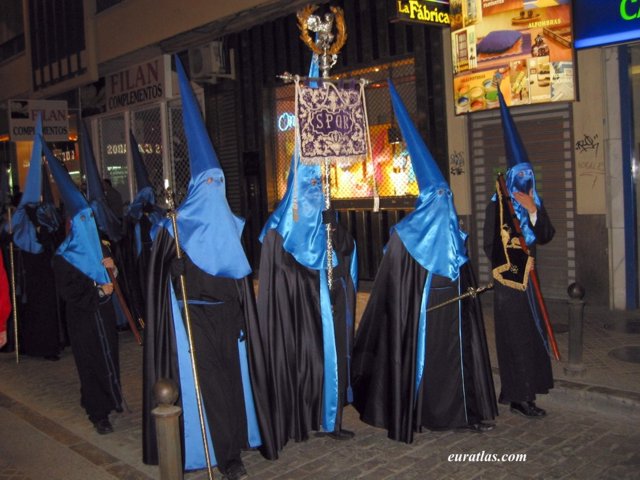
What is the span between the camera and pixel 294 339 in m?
5.60

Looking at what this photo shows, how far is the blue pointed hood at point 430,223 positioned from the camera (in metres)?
5.44

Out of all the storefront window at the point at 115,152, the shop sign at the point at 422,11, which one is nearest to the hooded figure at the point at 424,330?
the shop sign at the point at 422,11

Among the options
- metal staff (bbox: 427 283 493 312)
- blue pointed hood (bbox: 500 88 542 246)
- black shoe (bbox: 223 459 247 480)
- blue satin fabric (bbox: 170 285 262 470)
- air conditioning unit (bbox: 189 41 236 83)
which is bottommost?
black shoe (bbox: 223 459 247 480)

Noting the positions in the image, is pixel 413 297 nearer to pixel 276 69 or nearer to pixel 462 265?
pixel 462 265

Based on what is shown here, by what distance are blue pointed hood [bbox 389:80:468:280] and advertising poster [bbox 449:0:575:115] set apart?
15.9 ft

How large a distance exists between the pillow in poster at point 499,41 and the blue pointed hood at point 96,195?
586 centimetres

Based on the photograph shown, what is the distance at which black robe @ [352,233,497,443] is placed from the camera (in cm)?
546

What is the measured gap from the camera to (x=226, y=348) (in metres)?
5.15

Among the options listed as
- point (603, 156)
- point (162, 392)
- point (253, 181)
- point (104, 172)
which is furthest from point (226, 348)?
point (104, 172)

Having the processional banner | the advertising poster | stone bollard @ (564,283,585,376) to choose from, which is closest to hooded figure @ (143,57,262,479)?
the processional banner

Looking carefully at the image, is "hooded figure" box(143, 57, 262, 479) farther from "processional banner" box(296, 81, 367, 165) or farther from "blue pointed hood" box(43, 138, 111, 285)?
"blue pointed hood" box(43, 138, 111, 285)

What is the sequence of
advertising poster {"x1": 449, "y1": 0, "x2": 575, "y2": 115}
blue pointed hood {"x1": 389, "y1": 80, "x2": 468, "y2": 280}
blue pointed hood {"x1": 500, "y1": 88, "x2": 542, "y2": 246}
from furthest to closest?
advertising poster {"x1": 449, "y1": 0, "x2": 575, "y2": 115}, blue pointed hood {"x1": 500, "y1": 88, "x2": 542, "y2": 246}, blue pointed hood {"x1": 389, "y1": 80, "x2": 468, "y2": 280}

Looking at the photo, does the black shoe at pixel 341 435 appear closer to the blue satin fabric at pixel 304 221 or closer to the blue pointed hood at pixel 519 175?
the blue satin fabric at pixel 304 221

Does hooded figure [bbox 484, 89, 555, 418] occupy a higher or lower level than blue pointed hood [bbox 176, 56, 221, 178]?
lower
